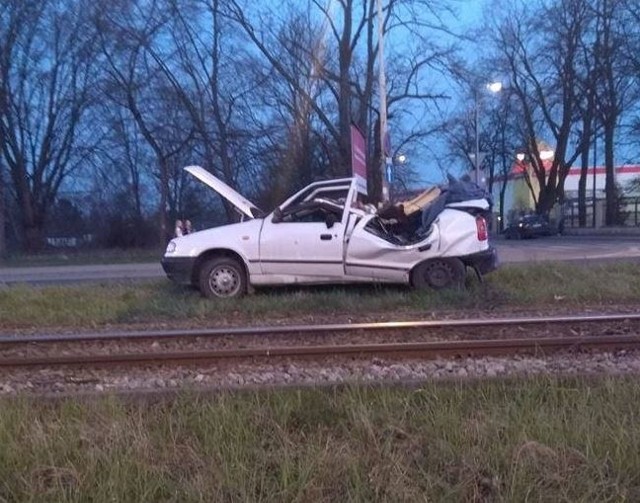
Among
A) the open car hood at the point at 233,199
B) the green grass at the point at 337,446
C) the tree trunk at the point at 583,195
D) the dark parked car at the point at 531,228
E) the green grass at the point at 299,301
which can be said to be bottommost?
the green grass at the point at 337,446

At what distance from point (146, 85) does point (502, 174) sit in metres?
42.8

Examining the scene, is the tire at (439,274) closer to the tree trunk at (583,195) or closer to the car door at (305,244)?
the car door at (305,244)

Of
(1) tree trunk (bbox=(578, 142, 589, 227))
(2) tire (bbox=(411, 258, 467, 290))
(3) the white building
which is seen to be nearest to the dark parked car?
(3) the white building

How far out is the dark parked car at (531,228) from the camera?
1657 inches

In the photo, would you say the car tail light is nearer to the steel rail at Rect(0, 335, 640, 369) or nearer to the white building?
the steel rail at Rect(0, 335, 640, 369)

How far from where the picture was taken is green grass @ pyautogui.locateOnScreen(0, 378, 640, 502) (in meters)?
3.54

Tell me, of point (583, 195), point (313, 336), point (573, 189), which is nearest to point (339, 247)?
point (313, 336)

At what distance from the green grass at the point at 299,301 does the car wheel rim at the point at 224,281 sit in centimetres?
32

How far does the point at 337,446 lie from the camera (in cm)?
403

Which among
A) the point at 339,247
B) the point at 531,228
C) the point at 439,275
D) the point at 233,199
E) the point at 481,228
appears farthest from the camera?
the point at 531,228

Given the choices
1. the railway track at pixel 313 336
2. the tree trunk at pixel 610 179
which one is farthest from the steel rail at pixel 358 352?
the tree trunk at pixel 610 179

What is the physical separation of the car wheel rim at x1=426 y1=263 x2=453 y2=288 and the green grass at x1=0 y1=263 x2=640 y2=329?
12.2 inches

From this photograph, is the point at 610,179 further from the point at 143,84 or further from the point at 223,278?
the point at 223,278

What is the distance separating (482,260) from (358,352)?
14.4ft
